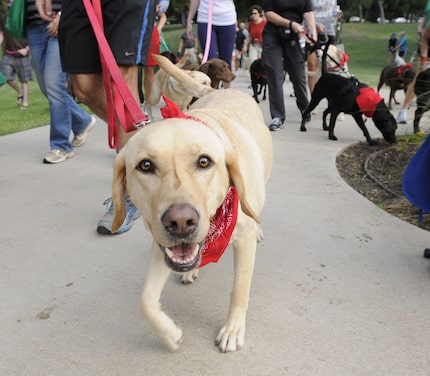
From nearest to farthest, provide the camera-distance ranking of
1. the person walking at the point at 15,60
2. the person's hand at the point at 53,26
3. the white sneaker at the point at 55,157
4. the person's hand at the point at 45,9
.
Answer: the person's hand at the point at 45,9 → the person's hand at the point at 53,26 → the white sneaker at the point at 55,157 → the person walking at the point at 15,60

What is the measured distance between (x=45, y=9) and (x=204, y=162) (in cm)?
306

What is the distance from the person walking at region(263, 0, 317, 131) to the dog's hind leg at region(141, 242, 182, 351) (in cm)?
435

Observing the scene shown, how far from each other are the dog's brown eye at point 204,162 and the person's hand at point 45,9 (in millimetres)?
3014

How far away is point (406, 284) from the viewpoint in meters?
2.29

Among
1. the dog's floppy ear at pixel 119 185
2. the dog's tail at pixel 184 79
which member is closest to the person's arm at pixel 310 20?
the dog's tail at pixel 184 79

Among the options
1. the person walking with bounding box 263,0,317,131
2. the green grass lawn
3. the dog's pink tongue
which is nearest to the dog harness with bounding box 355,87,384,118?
the green grass lawn

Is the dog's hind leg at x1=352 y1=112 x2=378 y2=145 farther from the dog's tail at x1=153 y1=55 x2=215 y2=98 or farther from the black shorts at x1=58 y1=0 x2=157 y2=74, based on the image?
the black shorts at x1=58 y1=0 x2=157 y2=74

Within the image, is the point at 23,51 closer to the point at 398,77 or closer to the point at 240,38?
the point at 398,77

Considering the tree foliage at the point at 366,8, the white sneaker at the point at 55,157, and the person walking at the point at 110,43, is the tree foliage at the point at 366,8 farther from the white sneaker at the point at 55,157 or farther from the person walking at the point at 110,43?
the person walking at the point at 110,43

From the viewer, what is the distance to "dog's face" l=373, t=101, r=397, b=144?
5031mm

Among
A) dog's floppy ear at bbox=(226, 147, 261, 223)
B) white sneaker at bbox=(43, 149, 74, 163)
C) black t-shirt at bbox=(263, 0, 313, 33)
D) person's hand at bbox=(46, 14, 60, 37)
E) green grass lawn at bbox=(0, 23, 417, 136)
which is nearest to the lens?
dog's floppy ear at bbox=(226, 147, 261, 223)

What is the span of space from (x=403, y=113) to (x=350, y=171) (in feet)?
8.67

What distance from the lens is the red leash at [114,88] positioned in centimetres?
261

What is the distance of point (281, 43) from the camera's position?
5852 mm
